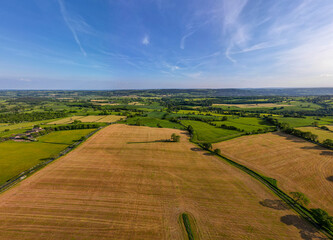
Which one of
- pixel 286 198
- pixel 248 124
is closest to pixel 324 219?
pixel 286 198

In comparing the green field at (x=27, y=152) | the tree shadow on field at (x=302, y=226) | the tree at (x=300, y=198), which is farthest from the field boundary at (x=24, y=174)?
the tree at (x=300, y=198)

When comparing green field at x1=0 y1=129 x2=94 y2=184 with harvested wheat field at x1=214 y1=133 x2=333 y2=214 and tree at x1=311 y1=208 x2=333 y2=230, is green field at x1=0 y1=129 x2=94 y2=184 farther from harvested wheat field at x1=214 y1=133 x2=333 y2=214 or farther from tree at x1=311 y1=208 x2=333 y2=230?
tree at x1=311 y1=208 x2=333 y2=230

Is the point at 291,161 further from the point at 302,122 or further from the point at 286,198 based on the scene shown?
the point at 302,122

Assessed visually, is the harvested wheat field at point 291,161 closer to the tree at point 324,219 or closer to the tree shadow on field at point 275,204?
the tree at point 324,219

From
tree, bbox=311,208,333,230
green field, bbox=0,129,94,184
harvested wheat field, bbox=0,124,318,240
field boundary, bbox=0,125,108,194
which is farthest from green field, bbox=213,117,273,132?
green field, bbox=0,129,94,184

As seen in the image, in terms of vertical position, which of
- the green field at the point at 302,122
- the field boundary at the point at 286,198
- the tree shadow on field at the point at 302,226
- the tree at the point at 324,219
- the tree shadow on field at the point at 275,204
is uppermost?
the green field at the point at 302,122

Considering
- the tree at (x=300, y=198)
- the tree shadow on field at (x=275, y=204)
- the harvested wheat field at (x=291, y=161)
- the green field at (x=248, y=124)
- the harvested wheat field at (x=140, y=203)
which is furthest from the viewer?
the green field at (x=248, y=124)
